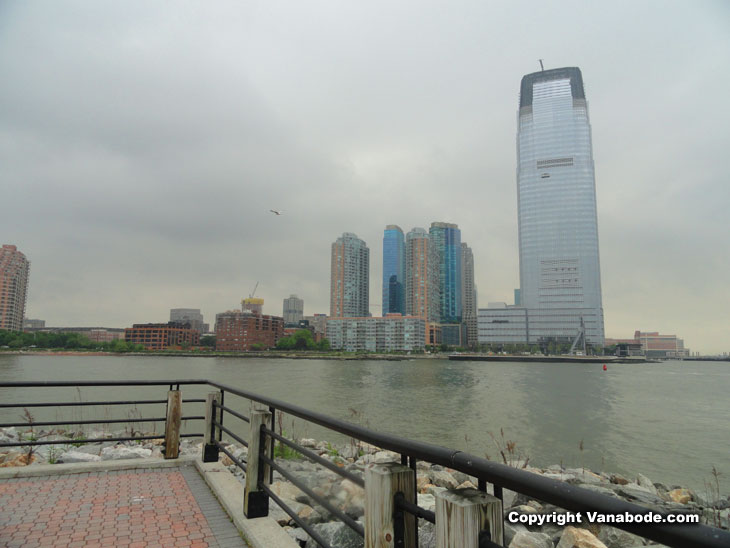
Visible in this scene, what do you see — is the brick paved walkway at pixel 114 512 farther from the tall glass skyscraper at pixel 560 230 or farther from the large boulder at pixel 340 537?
the tall glass skyscraper at pixel 560 230

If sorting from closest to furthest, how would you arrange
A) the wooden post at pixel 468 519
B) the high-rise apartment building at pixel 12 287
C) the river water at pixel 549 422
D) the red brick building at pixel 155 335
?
the wooden post at pixel 468 519 → the river water at pixel 549 422 → the high-rise apartment building at pixel 12 287 → the red brick building at pixel 155 335

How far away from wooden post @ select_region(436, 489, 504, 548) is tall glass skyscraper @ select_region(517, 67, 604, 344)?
6964 inches

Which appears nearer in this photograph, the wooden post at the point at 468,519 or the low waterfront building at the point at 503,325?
the wooden post at the point at 468,519

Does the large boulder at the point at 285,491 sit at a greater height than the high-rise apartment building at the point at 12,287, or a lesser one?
lesser

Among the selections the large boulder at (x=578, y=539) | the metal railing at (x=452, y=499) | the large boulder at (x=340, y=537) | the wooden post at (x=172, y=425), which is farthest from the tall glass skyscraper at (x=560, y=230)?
the metal railing at (x=452, y=499)

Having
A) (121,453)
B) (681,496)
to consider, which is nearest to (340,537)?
(121,453)

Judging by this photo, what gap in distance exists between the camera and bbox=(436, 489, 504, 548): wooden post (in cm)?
179

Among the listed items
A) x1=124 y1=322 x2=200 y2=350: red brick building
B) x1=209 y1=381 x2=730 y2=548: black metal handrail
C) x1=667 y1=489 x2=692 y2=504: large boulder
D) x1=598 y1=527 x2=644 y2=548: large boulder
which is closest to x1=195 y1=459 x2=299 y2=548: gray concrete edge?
x1=209 y1=381 x2=730 y2=548: black metal handrail

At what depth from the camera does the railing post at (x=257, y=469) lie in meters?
4.59

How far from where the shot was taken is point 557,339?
164625 mm

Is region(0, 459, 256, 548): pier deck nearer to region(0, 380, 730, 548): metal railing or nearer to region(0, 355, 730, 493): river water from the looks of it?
region(0, 380, 730, 548): metal railing

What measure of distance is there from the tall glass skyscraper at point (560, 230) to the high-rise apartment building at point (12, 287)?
200m

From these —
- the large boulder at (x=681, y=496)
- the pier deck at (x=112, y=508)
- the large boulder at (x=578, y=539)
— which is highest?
the pier deck at (x=112, y=508)

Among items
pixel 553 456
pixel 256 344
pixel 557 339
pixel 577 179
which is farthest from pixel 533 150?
pixel 553 456
